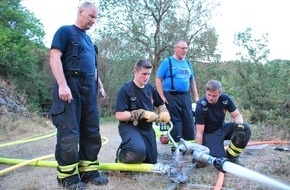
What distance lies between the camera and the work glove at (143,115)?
3.11 meters

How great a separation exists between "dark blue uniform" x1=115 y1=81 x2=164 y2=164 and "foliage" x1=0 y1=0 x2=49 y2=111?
42.3ft

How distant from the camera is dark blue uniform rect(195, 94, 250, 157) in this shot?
147 inches

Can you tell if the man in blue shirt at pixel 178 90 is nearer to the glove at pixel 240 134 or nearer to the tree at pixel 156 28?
the glove at pixel 240 134

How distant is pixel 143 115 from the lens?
3162 millimetres

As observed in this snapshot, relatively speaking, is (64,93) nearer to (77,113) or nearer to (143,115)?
(77,113)

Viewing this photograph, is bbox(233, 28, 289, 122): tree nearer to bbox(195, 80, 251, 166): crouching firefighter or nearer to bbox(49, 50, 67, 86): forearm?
bbox(195, 80, 251, 166): crouching firefighter

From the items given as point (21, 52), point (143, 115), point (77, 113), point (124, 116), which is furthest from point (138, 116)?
point (21, 52)

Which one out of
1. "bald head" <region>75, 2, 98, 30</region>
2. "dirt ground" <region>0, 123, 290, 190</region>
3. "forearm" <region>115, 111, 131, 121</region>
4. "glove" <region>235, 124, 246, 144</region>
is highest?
"bald head" <region>75, 2, 98, 30</region>

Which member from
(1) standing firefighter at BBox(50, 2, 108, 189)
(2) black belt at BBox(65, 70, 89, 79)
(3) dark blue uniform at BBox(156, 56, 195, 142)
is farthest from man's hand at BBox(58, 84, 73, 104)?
(3) dark blue uniform at BBox(156, 56, 195, 142)

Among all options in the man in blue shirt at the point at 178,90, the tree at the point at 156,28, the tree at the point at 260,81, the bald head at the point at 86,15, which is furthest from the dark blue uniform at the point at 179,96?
the tree at the point at 156,28

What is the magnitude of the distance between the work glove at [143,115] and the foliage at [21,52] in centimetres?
1309

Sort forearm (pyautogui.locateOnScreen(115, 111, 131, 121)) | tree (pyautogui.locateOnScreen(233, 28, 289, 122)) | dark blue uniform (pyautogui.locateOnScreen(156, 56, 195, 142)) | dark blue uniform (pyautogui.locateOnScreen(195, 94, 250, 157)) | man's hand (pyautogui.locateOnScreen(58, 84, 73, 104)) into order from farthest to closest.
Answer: tree (pyautogui.locateOnScreen(233, 28, 289, 122)), dark blue uniform (pyautogui.locateOnScreen(156, 56, 195, 142)), dark blue uniform (pyautogui.locateOnScreen(195, 94, 250, 157)), forearm (pyautogui.locateOnScreen(115, 111, 131, 121)), man's hand (pyautogui.locateOnScreen(58, 84, 73, 104))

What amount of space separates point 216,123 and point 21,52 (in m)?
17.4

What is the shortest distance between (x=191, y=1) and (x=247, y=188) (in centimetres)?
1420
